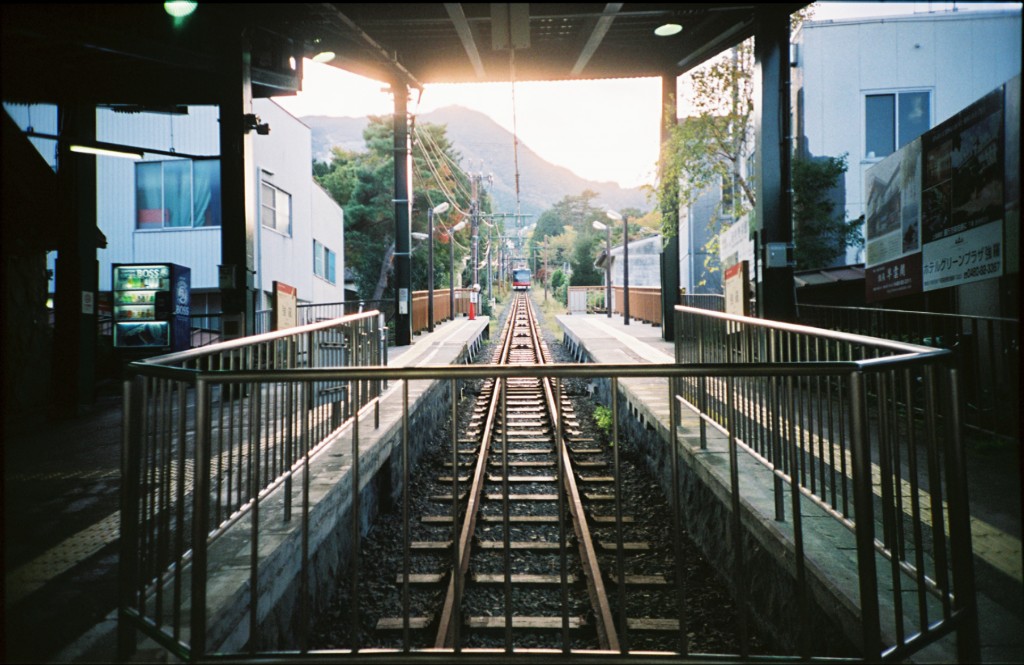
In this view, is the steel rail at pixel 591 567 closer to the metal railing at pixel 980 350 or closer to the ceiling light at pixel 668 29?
the metal railing at pixel 980 350

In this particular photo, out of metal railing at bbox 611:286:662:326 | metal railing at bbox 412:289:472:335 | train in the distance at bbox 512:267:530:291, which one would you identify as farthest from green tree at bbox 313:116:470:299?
train in the distance at bbox 512:267:530:291

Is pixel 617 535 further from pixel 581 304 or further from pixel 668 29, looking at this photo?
pixel 581 304

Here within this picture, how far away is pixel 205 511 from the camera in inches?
98.0

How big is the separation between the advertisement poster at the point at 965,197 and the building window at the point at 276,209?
61.8 ft

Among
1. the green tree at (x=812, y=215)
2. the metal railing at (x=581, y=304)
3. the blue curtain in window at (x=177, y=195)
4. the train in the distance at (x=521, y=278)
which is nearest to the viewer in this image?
the green tree at (x=812, y=215)

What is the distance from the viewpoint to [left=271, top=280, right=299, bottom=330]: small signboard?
844 centimetres

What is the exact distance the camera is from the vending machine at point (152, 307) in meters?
11.8

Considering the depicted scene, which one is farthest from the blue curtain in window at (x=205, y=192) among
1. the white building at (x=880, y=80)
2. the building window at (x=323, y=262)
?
the white building at (x=880, y=80)

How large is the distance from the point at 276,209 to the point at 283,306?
1395 cm

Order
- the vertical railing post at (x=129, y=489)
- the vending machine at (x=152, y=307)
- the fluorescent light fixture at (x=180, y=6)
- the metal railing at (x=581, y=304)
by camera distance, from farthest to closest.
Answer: the metal railing at (x=581, y=304)
the vending machine at (x=152, y=307)
the fluorescent light fixture at (x=180, y=6)
the vertical railing post at (x=129, y=489)

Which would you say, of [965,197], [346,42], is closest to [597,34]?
[346,42]

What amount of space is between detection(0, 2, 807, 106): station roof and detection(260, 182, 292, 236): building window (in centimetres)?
765

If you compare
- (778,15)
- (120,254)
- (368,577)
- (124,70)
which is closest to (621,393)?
(368,577)

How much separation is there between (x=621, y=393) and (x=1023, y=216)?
755 centimetres
